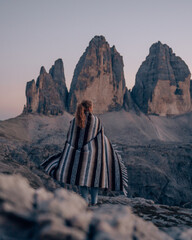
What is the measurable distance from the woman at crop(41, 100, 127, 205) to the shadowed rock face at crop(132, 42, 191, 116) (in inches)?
2129

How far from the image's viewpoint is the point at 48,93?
1905 inches

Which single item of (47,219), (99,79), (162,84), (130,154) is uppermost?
(99,79)

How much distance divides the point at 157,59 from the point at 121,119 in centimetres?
1900

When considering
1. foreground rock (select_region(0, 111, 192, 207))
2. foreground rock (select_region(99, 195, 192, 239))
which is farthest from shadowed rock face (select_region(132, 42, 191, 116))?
foreground rock (select_region(99, 195, 192, 239))

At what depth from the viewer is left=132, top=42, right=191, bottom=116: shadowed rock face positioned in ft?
189

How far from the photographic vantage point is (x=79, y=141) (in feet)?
13.6

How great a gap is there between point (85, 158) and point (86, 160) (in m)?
0.04

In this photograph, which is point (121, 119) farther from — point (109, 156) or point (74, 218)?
point (74, 218)

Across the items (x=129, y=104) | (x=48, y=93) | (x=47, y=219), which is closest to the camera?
(x=47, y=219)

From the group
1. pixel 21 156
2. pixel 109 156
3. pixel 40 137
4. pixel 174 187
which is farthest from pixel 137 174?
pixel 40 137

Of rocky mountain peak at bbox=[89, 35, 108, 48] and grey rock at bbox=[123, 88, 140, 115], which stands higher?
rocky mountain peak at bbox=[89, 35, 108, 48]

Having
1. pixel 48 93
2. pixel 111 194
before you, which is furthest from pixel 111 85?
pixel 111 194

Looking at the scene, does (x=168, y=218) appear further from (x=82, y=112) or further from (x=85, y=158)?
(x=82, y=112)

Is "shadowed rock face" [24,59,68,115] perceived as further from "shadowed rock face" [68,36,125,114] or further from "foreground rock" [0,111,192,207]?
"shadowed rock face" [68,36,125,114]
